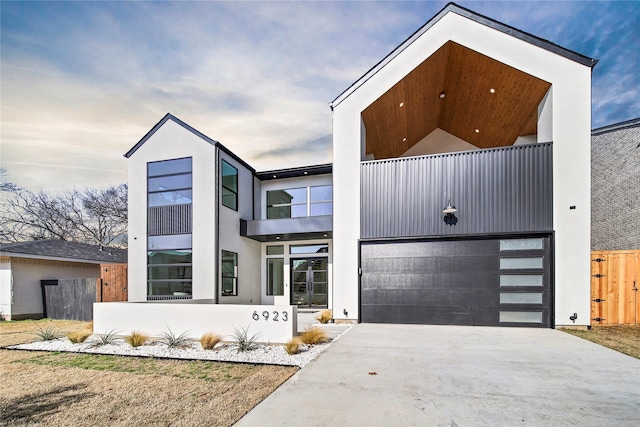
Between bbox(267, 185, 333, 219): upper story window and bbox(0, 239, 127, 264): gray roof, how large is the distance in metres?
8.12

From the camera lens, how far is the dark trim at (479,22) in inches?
Result: 329

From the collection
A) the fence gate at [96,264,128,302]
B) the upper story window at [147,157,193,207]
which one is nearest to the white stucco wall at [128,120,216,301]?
the upper story window at [147,157,193,207]

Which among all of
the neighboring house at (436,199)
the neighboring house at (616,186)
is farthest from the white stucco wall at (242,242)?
the neighboring house at (616,186)

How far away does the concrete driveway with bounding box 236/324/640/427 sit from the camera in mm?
3156

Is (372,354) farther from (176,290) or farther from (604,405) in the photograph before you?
(176,290)

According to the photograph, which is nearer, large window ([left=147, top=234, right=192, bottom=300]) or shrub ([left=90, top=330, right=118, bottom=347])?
shrub ([left=90, top=330, right=118, bottom=347])

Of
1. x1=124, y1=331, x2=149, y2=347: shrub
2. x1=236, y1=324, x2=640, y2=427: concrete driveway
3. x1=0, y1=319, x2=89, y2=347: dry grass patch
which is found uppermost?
x1=236, y1=324, x2=640, y2=427: concrete driveway

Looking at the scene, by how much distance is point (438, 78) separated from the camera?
10742 millimetres

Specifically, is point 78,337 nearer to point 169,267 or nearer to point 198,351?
point 198,351

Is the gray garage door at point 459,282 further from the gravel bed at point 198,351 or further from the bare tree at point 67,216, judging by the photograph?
the bare tree at point 67,216

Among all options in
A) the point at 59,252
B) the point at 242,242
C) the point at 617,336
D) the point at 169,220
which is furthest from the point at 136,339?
the point at 617,336

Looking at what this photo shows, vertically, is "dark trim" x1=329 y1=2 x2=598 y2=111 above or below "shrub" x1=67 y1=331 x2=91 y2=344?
above

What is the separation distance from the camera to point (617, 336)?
23.4ft

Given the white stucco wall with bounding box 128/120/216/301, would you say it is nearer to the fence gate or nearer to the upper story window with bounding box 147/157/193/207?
the upper story window with bounding box 147/157/193/207
